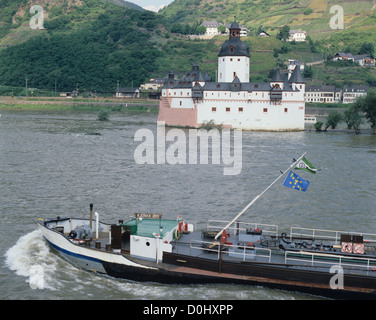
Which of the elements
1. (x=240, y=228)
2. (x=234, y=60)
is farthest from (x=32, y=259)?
(x=234, y=60)

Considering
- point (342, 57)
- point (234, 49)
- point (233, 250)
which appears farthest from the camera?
point (342, 57)

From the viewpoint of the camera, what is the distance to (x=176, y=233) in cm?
1894

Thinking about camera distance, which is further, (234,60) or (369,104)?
(234,60)

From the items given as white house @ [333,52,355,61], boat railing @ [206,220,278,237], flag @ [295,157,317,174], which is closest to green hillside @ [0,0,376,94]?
white house @ [333,52,355,61]

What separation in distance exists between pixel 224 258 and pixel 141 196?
12.8 metres

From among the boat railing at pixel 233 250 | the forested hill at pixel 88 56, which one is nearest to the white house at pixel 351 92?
the forested hill at pixel 88 56

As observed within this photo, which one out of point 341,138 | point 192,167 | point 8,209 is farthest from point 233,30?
point 8,209

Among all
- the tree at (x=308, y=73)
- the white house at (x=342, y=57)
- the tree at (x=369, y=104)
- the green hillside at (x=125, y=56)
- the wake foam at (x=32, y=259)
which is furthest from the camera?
the white house at (x=342, y=57)

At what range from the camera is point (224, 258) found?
697 inches

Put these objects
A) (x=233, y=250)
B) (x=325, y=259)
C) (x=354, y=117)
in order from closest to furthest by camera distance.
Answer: (x=325, y=259), (x=233, y=250), (x=354, y=117)

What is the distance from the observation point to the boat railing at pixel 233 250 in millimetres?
17406

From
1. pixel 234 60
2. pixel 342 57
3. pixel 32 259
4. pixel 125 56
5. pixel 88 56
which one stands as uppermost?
pixel 342 57

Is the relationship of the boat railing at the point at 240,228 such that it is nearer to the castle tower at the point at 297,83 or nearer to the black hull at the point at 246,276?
the black hull at the point at 246,276

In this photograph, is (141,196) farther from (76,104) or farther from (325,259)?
(76,104)
